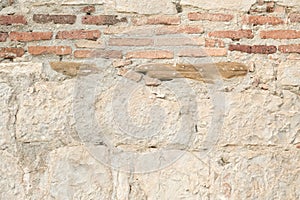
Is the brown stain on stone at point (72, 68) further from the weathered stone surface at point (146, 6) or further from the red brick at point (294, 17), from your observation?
the red brick at point (294, 17)

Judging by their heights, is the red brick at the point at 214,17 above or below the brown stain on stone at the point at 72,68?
above

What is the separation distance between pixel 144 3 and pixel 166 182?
80 centimetres

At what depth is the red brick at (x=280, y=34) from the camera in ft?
8.72

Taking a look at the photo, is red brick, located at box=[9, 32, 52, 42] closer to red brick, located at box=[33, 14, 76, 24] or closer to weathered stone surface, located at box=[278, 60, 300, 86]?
red brick, located at box=[33, 14, 76, 24]

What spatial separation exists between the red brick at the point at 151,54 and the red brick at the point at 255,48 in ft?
0.92

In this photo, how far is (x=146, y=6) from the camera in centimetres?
268

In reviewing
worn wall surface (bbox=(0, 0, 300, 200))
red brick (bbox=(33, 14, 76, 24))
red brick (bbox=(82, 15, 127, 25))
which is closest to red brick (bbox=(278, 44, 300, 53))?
worn wall surface (bbox=(0, 0, 300, 200))

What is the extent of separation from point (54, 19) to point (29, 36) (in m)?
0.13

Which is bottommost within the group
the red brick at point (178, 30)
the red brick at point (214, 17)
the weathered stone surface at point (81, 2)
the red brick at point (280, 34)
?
the red brick at point (280, 34)

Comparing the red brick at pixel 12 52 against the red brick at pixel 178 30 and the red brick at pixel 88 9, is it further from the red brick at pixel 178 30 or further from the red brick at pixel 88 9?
the red brick at pixel 178 30

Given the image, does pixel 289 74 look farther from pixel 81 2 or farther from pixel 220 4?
pixel 81 2

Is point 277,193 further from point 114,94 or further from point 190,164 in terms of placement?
point 114,94

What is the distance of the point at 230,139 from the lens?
261 cm

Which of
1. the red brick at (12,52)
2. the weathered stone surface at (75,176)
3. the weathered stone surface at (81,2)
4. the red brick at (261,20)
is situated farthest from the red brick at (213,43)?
the red brick at (12,52)
